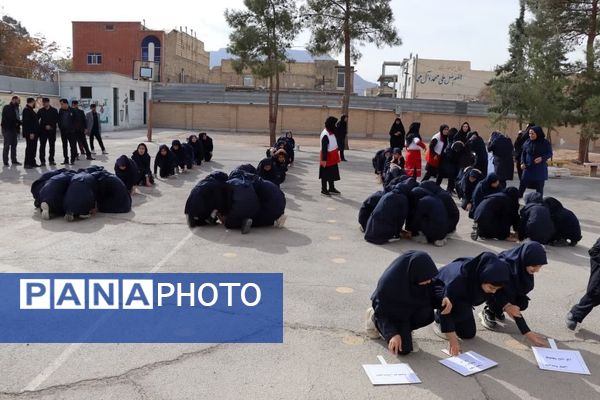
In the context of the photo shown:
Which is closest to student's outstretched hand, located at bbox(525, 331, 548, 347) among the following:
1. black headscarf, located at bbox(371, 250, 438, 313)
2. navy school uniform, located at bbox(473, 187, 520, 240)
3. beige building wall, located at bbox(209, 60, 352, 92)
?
black headscarf, located at bbox(371, 250, 438, 313)

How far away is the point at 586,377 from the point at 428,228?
373 cm

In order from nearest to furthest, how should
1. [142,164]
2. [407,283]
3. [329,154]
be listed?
[407,283], [329,154], [142,164]

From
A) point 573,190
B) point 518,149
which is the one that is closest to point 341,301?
point 518,149

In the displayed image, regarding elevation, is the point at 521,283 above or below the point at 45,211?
above

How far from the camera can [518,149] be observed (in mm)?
14102

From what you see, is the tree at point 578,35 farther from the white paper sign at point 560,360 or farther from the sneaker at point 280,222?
the white paper sign at point 560,360

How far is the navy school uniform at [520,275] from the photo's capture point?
436 cm

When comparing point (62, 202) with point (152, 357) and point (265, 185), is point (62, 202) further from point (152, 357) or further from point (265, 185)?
point (152, 357)

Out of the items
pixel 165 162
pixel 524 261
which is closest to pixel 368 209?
pixel 524 261

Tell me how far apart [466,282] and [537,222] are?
12.5 ft

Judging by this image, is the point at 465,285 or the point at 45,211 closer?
the point at 465,285

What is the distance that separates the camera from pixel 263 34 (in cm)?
2361

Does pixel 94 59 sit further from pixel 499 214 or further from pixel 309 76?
pixel 499 214

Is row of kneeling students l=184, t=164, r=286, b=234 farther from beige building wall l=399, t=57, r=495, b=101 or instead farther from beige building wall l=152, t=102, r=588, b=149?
beige building wall l=399, t=57, r=495, b=101
